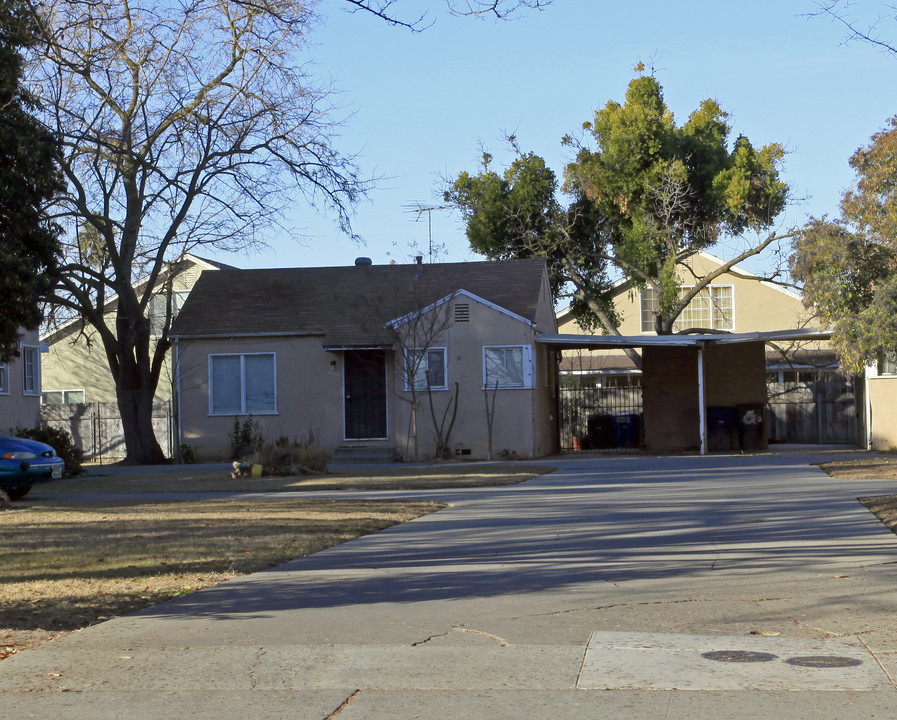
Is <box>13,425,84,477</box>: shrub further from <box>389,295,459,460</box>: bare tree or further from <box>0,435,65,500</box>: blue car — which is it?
<box>389,295,459,460</box>: bare tree

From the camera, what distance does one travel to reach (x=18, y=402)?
2767cm

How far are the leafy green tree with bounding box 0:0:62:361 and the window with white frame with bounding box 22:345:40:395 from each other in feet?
39.7

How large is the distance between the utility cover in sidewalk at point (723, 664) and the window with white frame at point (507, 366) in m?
19.0

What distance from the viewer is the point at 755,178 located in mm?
32500

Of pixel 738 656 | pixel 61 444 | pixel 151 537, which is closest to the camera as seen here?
pixel 738 656

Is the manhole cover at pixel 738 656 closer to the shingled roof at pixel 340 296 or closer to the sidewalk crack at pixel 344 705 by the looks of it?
the sidewalk crack at pixel 344 705

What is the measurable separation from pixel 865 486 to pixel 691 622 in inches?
408

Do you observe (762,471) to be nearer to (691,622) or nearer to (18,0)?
(691,622)

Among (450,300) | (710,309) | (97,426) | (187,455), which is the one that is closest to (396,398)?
(450,300)

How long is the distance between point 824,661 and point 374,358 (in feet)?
71.1

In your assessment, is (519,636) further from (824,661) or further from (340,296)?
(340,296)

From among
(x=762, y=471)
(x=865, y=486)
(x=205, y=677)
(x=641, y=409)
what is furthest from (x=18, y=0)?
(x=641, y=409)

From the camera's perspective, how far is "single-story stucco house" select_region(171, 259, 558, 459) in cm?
2594

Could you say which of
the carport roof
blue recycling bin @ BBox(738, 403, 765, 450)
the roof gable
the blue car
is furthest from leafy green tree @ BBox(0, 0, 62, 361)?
blue recycling bin @ BBox(738, 403, 765, 450)
